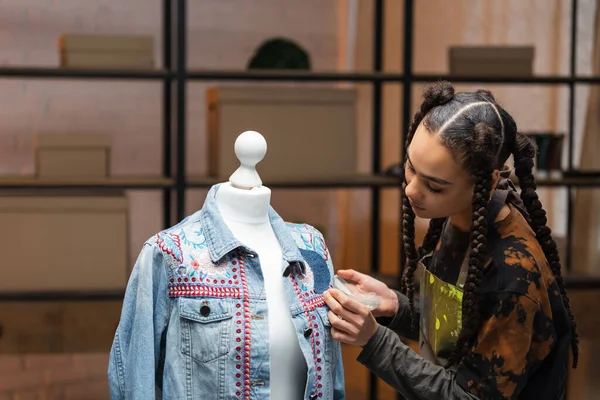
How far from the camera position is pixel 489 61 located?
150 inches

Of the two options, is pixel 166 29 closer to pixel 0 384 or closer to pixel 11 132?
pixel 11 132

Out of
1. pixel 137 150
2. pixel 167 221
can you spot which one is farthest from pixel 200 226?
pixel 137 150

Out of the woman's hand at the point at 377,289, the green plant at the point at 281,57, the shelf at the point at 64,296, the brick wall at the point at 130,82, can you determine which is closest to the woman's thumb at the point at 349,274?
the woman's hand at the point at 377,289

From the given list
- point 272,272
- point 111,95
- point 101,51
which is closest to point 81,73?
point 101,51

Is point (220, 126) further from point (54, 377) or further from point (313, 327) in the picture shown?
point (313, 327)

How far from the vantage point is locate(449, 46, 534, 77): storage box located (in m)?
3.80

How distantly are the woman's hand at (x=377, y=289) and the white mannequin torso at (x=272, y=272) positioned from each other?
216 mm

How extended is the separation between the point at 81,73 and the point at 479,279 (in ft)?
7.29

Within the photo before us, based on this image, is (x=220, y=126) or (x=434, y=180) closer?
(x=434, y=180)

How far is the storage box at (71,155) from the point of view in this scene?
3.51 m

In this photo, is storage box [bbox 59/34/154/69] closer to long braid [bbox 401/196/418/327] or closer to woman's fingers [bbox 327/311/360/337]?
long braid [bbox 401/196/418/327]

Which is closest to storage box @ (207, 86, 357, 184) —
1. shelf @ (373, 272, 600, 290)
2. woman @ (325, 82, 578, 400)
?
shelf @ (373, 272, 600, 290)

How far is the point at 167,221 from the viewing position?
3.76 meters

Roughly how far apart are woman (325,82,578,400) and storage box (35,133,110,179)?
2.00m
